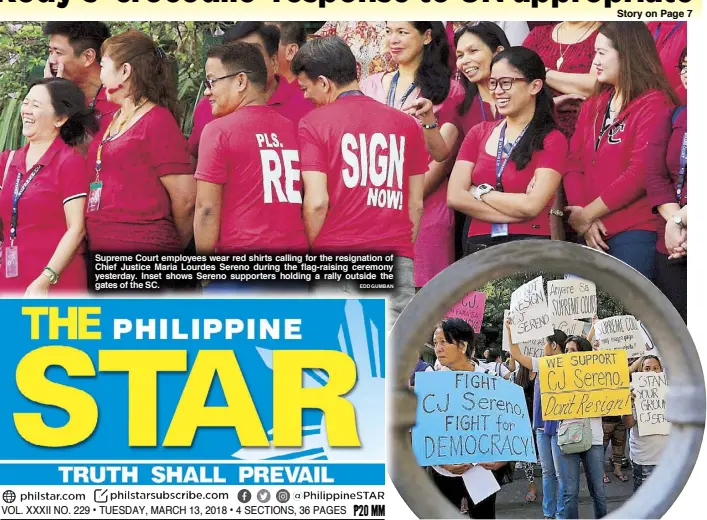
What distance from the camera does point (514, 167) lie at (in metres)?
5.80

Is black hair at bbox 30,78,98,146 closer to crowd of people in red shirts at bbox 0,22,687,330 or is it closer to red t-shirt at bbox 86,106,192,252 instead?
crowd of people in red shirts at bbox 0,22,687,330

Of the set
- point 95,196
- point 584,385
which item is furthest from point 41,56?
point 584,385

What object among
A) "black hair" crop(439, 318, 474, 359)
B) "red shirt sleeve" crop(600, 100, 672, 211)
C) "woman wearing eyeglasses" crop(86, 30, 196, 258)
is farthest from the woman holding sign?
"woman wearing eyeglasses" crop(86, 30, 196, 258)

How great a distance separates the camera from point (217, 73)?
18.8 feet

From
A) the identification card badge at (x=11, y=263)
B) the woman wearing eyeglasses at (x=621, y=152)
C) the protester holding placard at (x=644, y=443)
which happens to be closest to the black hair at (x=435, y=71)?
the woman wearing eyeglasses at (x=621, y=152)

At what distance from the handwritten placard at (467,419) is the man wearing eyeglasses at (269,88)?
139 cm

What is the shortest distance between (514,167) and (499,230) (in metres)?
0.31

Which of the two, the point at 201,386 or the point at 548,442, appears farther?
the point at 548,442

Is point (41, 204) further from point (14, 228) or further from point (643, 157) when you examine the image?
point (643, 157)

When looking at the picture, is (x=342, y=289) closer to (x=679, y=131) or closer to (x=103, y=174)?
(x=103, y=174)

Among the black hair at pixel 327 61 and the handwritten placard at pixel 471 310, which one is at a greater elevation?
the black hair at pixel 327 61

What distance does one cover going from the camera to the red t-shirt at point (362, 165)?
5719 millimetres

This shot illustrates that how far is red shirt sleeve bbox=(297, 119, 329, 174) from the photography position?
5723 mm

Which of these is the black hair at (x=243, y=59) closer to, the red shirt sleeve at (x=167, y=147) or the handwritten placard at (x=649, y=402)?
the red shirt sleeve at (x=167, y=147)
